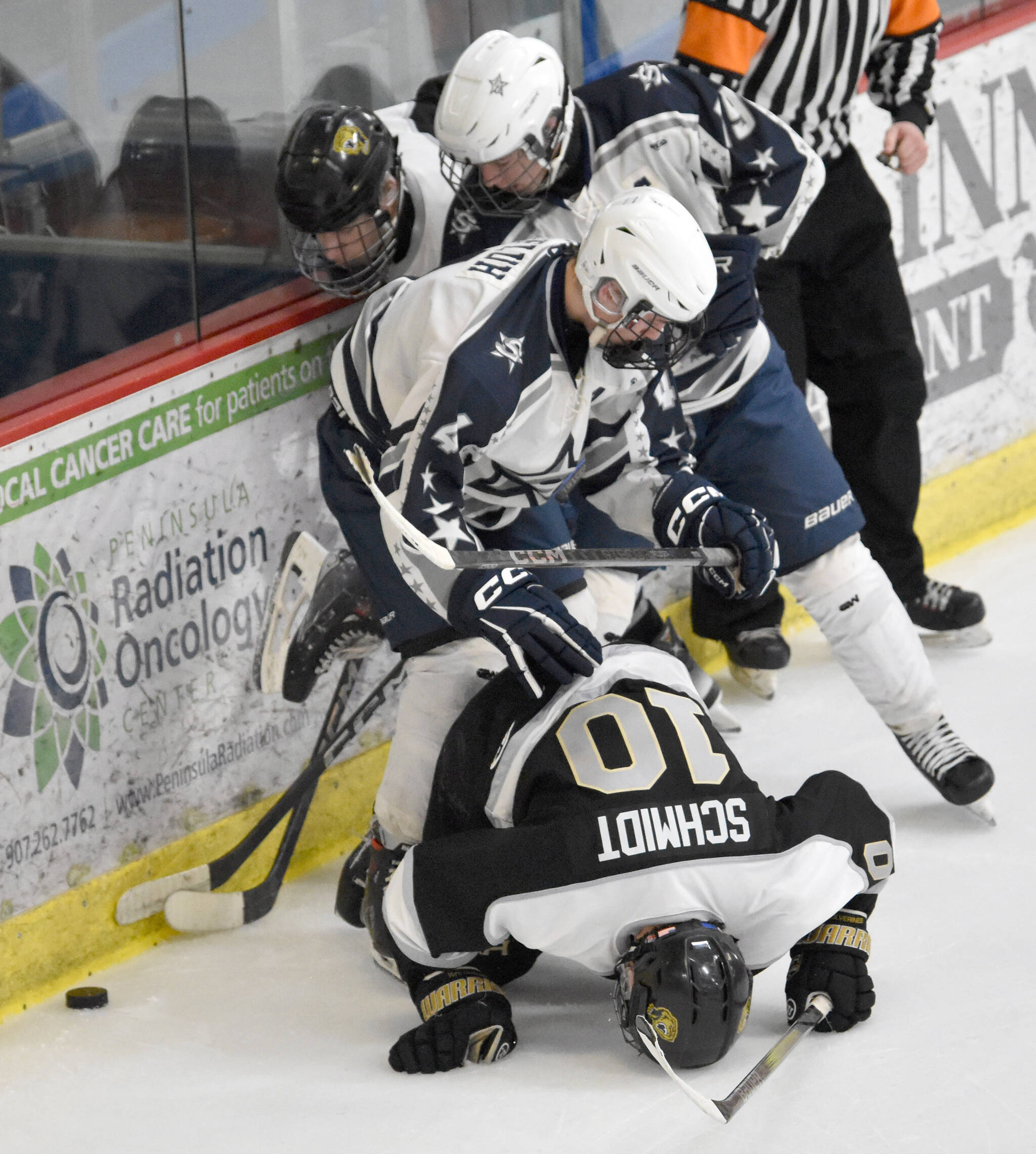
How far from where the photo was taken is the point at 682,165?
9.49 ft

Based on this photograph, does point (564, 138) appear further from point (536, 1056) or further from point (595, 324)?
point (536, 1056)

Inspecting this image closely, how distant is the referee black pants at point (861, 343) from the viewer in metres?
3.51

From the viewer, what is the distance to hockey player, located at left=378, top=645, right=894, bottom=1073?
7.09ft

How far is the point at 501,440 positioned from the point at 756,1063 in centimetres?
88

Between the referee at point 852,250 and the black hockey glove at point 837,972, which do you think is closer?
the black hockey glove at point 837,972

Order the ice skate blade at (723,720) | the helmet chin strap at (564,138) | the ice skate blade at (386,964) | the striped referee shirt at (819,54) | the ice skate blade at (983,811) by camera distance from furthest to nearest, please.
Result: the ice skate blade at (723,720) < the striped referee shirt at (819,54) < the ice skate blade at (983,811) < the helmet chin strap at (564,138) < the ice skate blade at (386,964)

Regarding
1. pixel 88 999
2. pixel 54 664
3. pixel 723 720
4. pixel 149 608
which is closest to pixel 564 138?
pixel 149 608

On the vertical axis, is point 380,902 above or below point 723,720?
above

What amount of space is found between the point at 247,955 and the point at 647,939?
33.1 inches

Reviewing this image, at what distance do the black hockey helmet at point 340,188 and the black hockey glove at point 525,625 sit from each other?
67cm

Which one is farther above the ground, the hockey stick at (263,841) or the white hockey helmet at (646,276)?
the white hockey helmet at (646,276)

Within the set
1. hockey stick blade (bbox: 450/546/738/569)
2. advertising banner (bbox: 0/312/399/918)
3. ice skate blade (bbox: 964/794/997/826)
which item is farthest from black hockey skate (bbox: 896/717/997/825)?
advertising banner (bbox: 0/312/399/918)

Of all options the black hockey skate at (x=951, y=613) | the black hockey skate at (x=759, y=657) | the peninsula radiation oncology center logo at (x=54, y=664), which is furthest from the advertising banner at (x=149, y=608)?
the black hockey skate at (x=951, y=613)

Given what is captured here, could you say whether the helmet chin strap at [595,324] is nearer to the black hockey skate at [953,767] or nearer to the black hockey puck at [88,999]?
the black hockey skate at [953,767]
